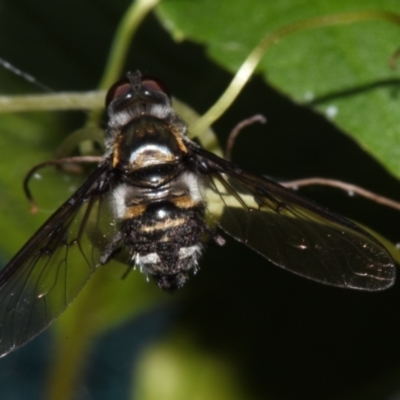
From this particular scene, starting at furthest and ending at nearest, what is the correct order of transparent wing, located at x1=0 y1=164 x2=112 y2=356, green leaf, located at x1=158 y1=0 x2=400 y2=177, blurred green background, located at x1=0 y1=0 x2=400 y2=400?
blurred green background, located at x1=0 y1=0 x2=400 y2=400 → green leaf, located at x1=158 y1=0 x2=400 y2=177 → transparent wing, located at x1=0 y1=164 x2=112 y2=356

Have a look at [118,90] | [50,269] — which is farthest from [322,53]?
[50,269]

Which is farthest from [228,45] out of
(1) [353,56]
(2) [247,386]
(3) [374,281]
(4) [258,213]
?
(2) [247,386]

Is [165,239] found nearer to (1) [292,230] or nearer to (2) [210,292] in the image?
(1) [292,230]

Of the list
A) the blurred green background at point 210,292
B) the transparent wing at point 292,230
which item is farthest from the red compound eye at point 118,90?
the blurred green background at point 210,292

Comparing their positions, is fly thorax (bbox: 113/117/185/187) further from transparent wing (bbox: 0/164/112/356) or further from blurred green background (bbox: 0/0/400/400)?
blurred green background (bbox: 0/0/400/400)

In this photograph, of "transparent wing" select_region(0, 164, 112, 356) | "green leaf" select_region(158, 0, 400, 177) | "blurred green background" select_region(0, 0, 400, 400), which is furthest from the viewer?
"blurred green background" select_region(0, 0, 400, 400)

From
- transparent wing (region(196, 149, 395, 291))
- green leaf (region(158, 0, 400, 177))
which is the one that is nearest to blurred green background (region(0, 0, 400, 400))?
green leaf (region(158, 0, 400, 177))

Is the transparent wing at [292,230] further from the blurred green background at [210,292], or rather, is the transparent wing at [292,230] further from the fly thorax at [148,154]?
the blurred green background at [210,292]
